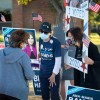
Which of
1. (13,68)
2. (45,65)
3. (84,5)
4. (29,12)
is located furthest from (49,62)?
(29,12)

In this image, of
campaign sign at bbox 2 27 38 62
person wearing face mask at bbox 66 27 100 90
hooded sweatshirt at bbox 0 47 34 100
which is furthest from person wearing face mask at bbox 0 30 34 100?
campaign sign at bbox 2 27 38 62

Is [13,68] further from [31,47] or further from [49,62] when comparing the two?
[31,47]

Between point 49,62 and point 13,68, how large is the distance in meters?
1.52

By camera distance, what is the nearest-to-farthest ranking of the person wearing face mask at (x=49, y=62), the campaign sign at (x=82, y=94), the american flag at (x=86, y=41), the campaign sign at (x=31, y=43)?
the campaign sign at (x=82, y=94)
the american flag at (x=86, y=41)
the person wearing face mask at (x=49, y=62)
the campaign sign at (x=31, y=43)

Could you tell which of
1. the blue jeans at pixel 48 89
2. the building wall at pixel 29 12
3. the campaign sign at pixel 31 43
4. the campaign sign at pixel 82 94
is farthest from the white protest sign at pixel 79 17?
the building wall at pixel 29 12

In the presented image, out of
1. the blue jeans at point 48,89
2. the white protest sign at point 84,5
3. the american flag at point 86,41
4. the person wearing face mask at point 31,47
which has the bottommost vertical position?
the blue jeans at point 48,89

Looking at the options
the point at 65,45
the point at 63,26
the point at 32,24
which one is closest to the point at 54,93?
the point at 65,45

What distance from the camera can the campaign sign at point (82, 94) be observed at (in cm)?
534

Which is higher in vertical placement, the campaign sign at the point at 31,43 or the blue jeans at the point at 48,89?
the campaign sign at the point at 31,43

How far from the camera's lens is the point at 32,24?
117 feet

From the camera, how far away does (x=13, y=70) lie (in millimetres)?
5574

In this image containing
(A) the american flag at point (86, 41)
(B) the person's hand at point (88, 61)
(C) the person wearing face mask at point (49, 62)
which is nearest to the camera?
Result: (B) the person's hand at point (88, 61)

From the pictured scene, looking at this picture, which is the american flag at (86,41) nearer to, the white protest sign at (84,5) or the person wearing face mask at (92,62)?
the person wearing face mask at (92,62)

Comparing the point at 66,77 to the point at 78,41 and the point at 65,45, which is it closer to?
the point at 65,45
